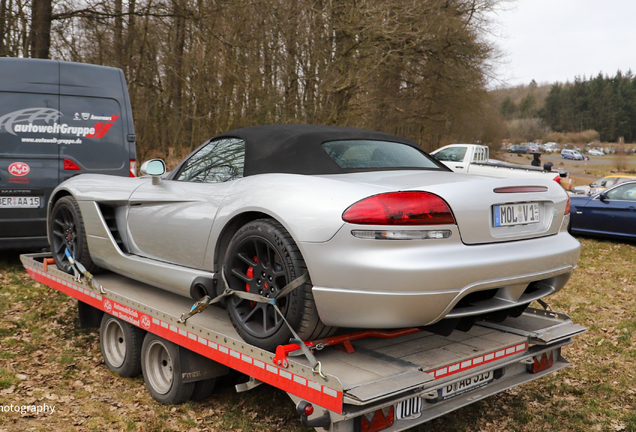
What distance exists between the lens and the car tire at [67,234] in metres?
4.95

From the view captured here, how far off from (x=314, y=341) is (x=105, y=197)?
8.32 ft

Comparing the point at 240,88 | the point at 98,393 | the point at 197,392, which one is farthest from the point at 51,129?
the point at 240,88

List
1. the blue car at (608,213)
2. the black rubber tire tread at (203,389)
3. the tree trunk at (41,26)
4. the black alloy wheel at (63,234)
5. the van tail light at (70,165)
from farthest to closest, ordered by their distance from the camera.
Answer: the tree trunk at (41,26) < the blue car at (608,213) < the van tail light at (70,165) < the black alloy wheel at (63,234) < the black rubber tire tread at (203,389)

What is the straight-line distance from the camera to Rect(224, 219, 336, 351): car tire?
2999mm

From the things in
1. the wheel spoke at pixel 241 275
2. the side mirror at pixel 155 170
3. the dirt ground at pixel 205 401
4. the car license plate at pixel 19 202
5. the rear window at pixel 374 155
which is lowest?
the dirt ground at pixel 205 401

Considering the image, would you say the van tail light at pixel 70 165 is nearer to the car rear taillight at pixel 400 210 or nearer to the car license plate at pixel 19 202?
the car license plate at pixel 19 202

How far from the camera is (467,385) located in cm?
324

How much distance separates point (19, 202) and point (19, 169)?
384 millimetres

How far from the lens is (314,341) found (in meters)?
3.10

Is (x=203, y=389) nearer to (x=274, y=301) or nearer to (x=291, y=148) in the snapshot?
(x=274, y=301)

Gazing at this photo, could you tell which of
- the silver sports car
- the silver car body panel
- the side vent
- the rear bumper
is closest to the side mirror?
the silver sports car

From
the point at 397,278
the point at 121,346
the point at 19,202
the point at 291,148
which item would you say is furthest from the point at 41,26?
the point at 397,278

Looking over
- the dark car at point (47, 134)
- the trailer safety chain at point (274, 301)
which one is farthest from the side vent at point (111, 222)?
the dark car at point (47, 134)

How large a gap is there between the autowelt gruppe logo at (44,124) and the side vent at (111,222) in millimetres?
2562
